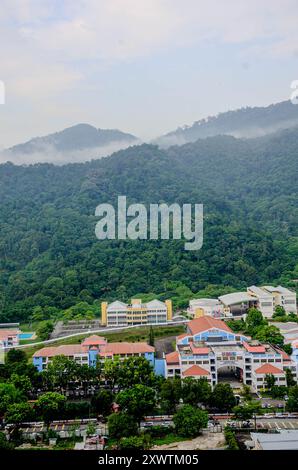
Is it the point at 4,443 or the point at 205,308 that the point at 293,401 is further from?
the point at 205,308

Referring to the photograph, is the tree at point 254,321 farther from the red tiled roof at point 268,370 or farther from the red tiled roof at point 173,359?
the red tiled roof at point 173,359

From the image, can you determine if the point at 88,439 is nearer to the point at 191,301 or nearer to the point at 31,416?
the point at 31,416

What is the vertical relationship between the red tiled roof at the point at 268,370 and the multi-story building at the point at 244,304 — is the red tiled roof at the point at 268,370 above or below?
below

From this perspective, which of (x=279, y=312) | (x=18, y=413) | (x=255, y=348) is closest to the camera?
(x=18, y=413)

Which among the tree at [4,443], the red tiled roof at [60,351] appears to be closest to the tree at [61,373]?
the red tiled roof at [60,351]

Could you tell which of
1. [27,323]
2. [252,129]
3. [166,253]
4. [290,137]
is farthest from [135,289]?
[252,129]

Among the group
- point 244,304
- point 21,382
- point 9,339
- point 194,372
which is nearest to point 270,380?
point 194,372
